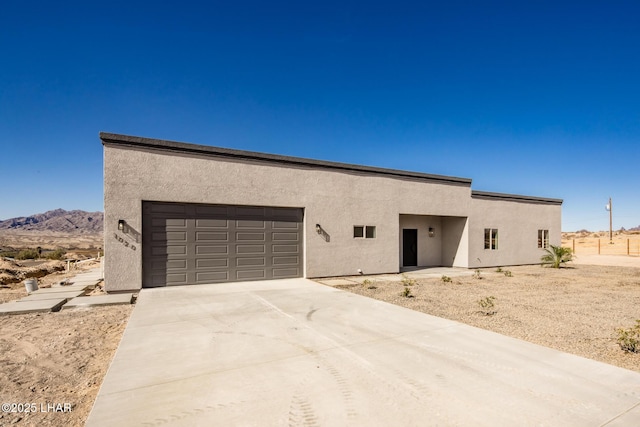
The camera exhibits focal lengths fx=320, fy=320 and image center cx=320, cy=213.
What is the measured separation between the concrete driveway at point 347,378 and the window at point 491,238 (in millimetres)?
12717

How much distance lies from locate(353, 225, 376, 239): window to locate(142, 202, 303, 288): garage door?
8.08ft

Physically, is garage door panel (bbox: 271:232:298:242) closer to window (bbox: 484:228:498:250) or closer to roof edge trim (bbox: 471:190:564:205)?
roof edge trim (bbox: 471:190:564:205)

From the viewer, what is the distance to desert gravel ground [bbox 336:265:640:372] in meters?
5.12

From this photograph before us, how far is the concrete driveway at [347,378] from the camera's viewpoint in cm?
286

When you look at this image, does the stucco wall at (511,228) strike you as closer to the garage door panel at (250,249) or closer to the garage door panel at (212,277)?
the garage door panel at (250,249)

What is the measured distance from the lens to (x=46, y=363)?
4.26 meters

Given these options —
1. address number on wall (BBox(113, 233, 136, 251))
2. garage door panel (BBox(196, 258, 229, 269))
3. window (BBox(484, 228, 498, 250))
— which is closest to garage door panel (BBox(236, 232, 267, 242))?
garage door panel (BBox(196, 258, 229, 269))

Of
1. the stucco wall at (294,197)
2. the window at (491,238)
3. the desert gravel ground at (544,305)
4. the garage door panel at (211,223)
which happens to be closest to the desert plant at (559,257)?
the window at (491,238)

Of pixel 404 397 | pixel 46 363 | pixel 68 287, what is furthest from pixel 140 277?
pixel 404 397

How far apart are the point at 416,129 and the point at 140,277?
1718cm

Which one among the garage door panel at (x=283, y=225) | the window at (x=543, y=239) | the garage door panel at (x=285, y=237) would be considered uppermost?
the garage door panel at (x=283, y=225)

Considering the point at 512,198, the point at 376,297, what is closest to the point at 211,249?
the point at 376,297

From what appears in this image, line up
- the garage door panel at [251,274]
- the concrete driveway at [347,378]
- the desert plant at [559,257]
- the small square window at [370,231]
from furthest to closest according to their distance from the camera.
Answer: the desert plant at [559,257], the small square window at [370,231], the garage door panel at [251,274], the concrete driveway at [347,378]

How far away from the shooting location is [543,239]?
19719mm
